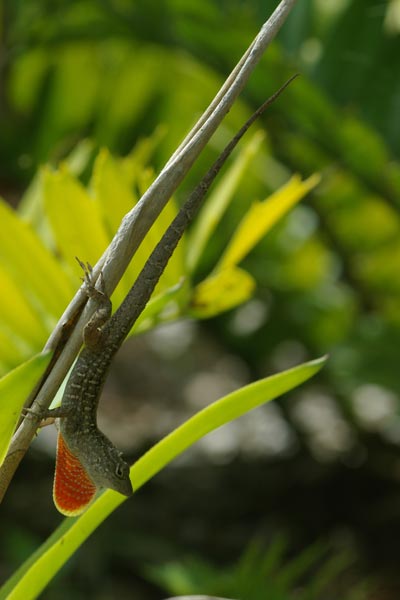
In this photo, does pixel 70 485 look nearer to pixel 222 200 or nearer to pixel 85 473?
pixel 85 473

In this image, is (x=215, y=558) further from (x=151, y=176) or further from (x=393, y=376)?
(x=151, y=176)

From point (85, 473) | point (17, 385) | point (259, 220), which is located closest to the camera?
point (17, 385)

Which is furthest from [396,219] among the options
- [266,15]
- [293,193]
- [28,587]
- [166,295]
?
[28,587]

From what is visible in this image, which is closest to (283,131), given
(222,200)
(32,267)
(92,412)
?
(222,200)

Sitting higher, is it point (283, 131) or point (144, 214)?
point (144, 214)

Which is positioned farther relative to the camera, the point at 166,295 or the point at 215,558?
the point at 215,558

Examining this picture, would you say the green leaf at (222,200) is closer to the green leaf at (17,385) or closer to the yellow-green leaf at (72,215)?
the yellow-green leaf at (72,215)

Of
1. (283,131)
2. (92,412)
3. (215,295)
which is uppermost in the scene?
(92,412)
